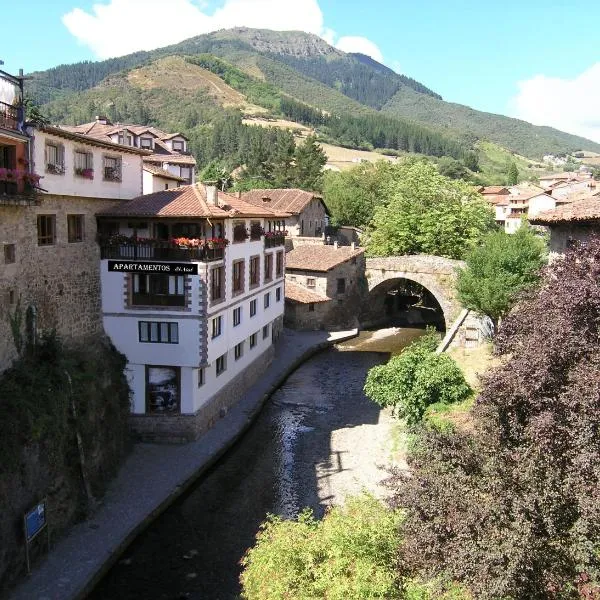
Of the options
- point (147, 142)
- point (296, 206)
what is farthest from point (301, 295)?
point (147, 142)

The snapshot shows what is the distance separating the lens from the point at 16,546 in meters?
18.2

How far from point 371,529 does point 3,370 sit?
47.0 feet

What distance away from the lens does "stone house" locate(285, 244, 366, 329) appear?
2014 inches

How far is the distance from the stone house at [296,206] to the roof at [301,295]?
927 centimetres

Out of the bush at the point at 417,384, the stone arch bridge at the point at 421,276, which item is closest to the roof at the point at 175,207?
the bush at the point at 417,384

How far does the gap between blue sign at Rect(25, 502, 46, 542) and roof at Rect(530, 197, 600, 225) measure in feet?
62.9

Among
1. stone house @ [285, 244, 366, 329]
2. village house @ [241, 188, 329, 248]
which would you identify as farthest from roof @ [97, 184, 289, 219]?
village house @ [241, 188, 329, 248]

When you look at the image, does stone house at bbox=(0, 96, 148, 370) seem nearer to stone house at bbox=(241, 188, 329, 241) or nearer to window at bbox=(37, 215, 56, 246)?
window at bbox=(37, 215, 56, 246)

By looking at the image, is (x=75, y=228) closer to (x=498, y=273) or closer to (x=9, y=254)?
(x=9, y=254)

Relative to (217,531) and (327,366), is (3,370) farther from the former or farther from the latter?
(327,366)

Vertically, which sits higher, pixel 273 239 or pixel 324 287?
pixel 273 239

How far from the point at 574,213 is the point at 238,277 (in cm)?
1727

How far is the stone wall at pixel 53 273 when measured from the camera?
71.0ft

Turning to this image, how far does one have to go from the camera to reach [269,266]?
40.1 m
